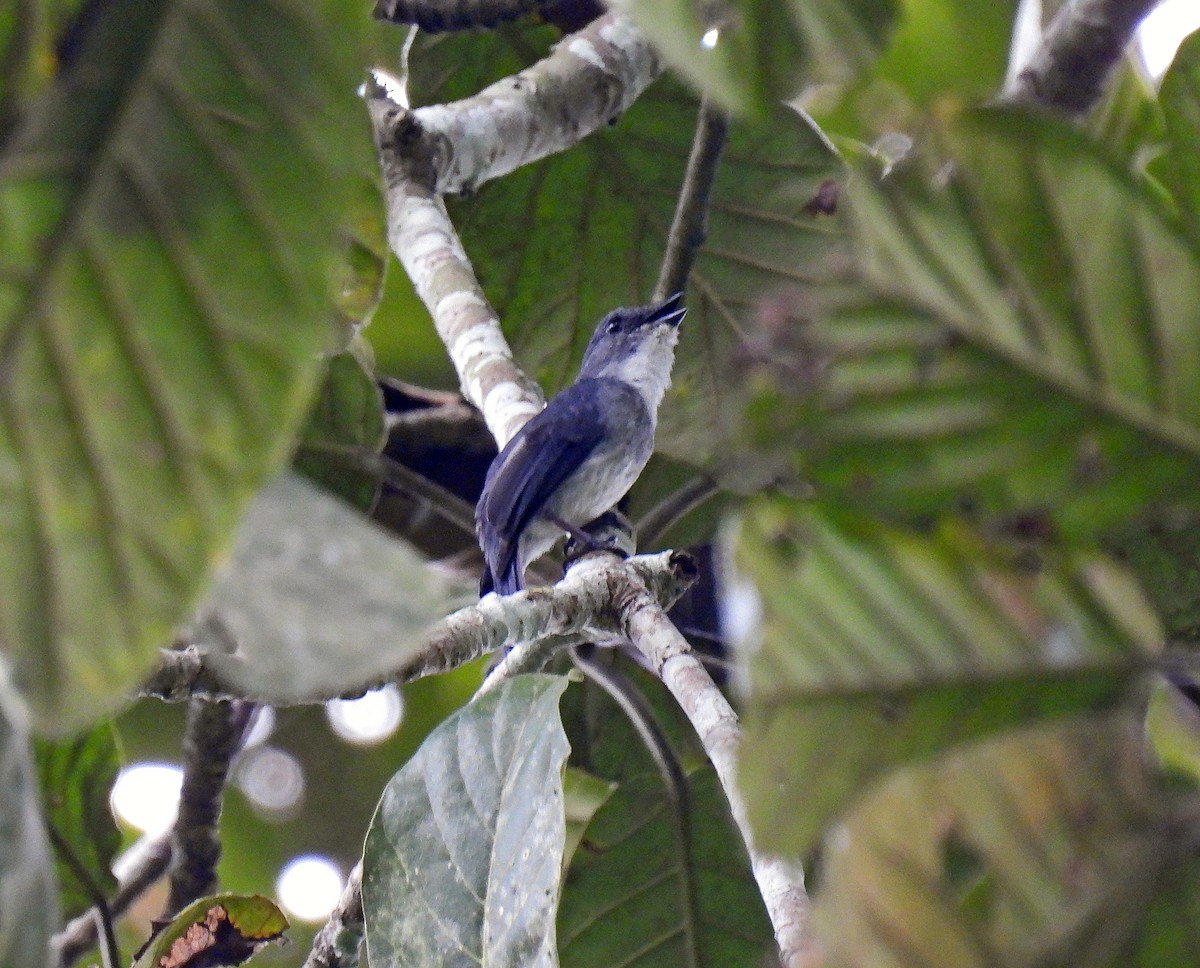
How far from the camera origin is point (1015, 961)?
812 millimetres

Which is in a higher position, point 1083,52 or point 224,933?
point 1083,52

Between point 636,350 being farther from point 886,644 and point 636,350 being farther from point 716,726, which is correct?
point 886,644

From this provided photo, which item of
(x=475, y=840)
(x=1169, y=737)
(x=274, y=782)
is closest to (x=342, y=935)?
(x=475, y=840)

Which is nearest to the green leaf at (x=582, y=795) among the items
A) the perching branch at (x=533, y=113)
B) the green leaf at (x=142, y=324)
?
the perching branch at (x=533, y=113)

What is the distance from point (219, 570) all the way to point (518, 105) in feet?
6.96

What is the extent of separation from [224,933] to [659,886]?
0.81m

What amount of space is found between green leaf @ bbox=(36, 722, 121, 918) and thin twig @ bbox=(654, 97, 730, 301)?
1.43 metres

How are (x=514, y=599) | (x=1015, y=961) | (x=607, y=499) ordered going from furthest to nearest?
1. (x=607, y=499)
2. (x=514, y=599)
3. (x=1015, y=961)

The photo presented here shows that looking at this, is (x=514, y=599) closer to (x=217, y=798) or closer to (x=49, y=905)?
(x=49, y=905)

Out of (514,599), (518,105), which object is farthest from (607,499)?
(514,599)

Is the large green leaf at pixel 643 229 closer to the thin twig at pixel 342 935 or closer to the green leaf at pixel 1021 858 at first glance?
the thin twig at pixel 342 935

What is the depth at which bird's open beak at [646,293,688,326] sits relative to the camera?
280 centimetres

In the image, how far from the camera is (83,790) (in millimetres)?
2576

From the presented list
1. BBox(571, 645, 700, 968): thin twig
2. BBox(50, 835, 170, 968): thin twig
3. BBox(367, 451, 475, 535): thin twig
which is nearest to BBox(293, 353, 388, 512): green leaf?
BBox(367, 451, 475, 535): thin twig
